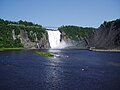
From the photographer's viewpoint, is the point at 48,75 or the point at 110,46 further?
the point at 110,46

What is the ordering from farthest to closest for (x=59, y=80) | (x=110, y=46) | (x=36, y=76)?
(x=110, y=46) < (x=36, y=76) < (x=59, y=80)

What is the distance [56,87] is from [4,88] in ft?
27.8

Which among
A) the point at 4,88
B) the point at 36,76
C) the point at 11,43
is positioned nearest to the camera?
the point at 4,88

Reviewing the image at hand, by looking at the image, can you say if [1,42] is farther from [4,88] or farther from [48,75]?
[4,88]

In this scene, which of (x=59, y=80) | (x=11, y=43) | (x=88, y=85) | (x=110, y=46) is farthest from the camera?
(x=11, y=43)

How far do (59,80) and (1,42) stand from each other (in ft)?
429

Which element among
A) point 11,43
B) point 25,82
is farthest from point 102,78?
point 11,43

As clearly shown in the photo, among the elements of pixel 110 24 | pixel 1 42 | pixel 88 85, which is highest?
pixel 110 24

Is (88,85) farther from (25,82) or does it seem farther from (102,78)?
(25,82)

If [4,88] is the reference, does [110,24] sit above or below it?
above

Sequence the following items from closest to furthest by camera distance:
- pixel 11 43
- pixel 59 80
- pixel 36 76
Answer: pixel 59 80, pixel 36 76, pixel 11 43

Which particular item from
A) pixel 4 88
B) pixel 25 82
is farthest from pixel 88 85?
pixel 4 88

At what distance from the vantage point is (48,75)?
177 feet

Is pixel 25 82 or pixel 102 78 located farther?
pixel 102 78
